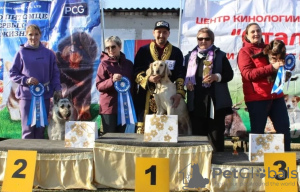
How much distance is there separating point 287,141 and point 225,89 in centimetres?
75

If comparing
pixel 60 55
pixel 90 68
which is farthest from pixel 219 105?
pixel 60 55

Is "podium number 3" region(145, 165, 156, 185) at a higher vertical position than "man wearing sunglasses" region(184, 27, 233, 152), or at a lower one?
lower

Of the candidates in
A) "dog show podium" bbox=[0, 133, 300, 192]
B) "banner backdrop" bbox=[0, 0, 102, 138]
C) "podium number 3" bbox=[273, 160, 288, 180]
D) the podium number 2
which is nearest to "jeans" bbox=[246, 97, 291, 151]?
"dog show podium" bbox=[0, 133, 300, 192]

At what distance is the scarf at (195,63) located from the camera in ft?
11.6

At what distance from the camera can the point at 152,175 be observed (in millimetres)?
2729

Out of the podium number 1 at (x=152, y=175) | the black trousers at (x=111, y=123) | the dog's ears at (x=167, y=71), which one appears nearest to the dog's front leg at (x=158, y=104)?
the dog's ears at (x=167, y=71)

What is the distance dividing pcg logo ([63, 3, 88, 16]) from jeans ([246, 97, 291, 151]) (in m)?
2.70

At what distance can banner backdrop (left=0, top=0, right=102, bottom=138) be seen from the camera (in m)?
5.05

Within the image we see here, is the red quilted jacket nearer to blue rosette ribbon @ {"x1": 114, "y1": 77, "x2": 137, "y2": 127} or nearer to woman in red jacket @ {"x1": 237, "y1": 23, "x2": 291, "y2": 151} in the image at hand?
woman in red jacket @ {"x1": 237, "y1": 23, "x2": 291, "y2": 151}

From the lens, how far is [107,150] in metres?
3.01

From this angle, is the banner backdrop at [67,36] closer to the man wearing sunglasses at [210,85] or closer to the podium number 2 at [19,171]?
the man wearing sunglasses at [210,85]

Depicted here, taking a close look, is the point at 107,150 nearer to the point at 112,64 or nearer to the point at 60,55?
the point at 112,64

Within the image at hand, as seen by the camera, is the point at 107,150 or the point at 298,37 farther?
the point at 298,37

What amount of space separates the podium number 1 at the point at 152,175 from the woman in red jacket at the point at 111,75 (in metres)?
1.17
